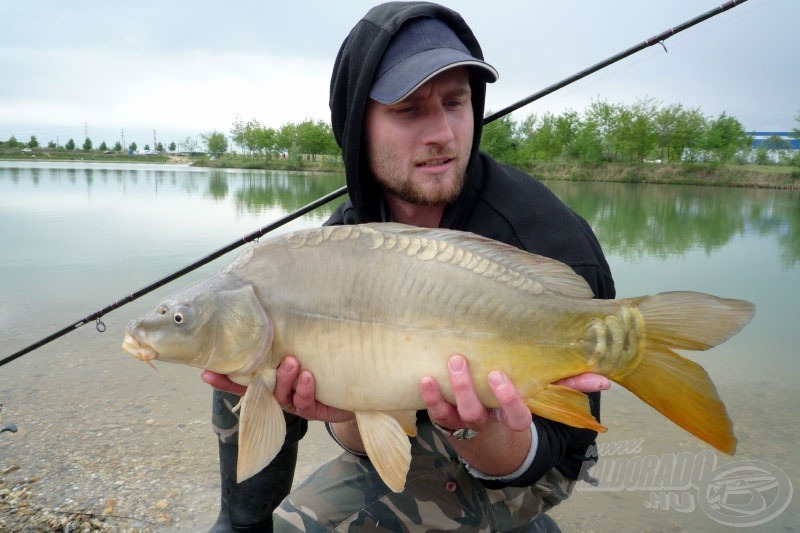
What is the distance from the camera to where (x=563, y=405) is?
112cm

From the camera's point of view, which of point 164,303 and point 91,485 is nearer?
point 164,303

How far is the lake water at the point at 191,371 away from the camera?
2268 mm

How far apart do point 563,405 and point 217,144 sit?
63.8m

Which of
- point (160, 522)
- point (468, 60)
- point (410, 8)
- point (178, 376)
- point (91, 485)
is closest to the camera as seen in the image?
point (468, 60)

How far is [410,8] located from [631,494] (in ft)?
6.60

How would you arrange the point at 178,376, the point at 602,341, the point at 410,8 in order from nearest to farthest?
the point at 602,341, the point at 410,8, the point at 178,376

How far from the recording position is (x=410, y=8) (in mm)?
1674

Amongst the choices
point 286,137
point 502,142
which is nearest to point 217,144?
point 286,137

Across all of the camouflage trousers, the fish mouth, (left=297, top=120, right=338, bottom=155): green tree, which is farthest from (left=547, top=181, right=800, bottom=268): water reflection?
(left=297, top=120, right=338, bottom=155): green tree

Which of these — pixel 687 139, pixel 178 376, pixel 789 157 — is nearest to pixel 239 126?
pixel 687 139

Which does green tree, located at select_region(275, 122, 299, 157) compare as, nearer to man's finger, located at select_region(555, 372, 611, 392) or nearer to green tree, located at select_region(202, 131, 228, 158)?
green tree, located at select_region(202, 131, 228, 158)

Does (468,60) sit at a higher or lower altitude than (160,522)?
higher

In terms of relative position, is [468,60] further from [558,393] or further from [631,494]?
[631,494]

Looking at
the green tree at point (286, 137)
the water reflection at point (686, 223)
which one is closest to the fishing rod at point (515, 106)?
the water reflection at point (686, 223)
